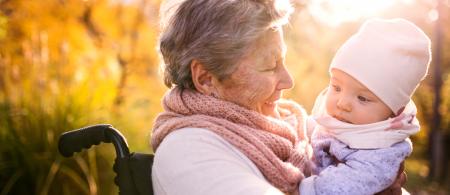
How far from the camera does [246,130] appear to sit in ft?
6.03

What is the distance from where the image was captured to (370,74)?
6.40 ft

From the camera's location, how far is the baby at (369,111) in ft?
6.02

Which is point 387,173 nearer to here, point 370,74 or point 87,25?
point 370,74

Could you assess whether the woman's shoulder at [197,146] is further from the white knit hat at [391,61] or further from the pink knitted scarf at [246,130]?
the white knit hat at [391,61]

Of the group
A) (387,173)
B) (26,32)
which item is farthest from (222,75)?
(26,32)

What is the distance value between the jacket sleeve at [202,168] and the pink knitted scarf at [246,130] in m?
0.03

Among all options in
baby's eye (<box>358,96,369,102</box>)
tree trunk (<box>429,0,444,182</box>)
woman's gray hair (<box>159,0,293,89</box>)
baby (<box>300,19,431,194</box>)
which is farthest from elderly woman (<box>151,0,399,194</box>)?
tree trunk (<box>429,0,444,182</box>)

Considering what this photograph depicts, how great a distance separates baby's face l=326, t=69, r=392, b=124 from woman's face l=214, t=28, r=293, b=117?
17 centimetres

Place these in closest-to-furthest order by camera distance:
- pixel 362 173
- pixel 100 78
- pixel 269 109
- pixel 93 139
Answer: pixel 362 173 < pixel 93 139 < pixel 269 109 < pixel 100 78

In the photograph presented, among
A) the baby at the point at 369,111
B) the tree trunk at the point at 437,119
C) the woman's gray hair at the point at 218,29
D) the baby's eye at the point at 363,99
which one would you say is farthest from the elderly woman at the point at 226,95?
the tree trunk at the point at 437,119

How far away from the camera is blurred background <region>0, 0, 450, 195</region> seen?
4.48m

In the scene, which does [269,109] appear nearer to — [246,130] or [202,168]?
[246,130]

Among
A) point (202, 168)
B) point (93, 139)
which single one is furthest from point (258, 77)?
point (93, 139)

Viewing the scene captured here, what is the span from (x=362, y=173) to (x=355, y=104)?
236mm
